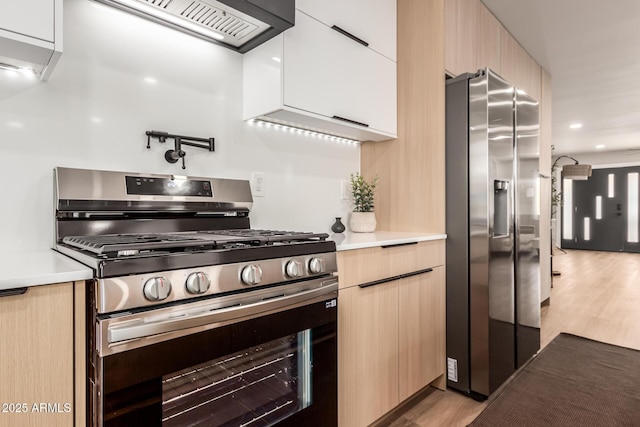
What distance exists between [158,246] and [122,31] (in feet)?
3.43

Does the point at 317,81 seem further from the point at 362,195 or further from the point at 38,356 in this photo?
the point at 38,356

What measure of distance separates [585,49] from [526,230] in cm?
221

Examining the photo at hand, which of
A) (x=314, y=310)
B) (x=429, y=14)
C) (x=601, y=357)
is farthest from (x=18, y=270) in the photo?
(x=601, y=357)

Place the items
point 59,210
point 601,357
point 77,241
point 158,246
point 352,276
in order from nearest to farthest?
point 158,246 < point 77,241 < point 59,210 < point 352,276 < point 601,357

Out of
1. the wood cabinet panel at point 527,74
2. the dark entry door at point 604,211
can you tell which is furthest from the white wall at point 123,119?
the dark entry door at point 604,211

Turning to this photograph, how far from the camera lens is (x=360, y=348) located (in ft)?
5.35

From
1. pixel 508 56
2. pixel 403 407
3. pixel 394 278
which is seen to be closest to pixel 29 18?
pixel 394 278

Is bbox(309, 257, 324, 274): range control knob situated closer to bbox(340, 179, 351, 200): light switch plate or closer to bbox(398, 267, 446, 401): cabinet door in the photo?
bbox(398, 267, 446, 401): cabinet door

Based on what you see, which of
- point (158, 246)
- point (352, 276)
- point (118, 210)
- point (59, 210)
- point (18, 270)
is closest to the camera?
point (18, 270)

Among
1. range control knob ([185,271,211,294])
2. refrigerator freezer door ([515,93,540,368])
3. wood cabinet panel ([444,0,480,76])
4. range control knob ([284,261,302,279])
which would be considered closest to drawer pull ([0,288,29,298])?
range control knob ([185,271,211,294])

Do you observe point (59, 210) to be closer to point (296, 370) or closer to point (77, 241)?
point (77, 241)

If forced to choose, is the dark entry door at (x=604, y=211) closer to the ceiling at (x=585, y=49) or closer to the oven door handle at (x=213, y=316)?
the ceiling at (x=585, y=49)

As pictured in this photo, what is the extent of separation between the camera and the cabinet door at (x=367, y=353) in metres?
1.56

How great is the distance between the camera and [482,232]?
2070 mm
